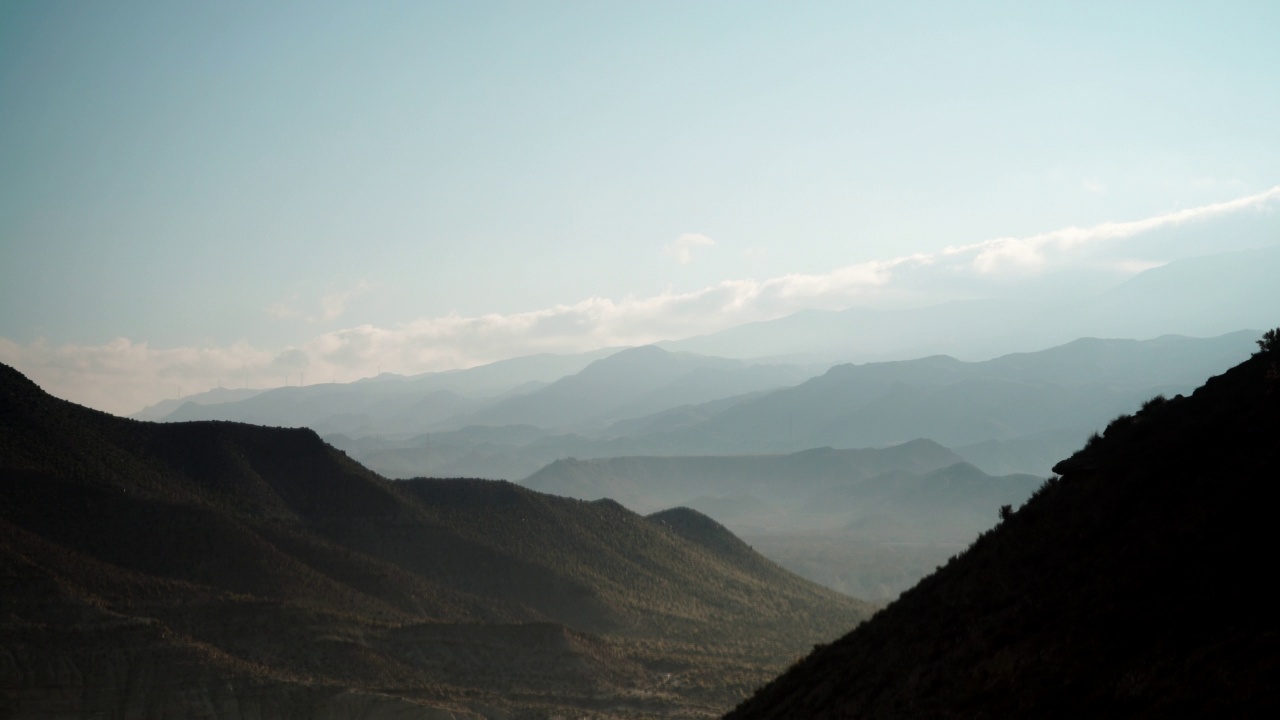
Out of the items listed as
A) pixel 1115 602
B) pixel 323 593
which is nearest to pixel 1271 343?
pixel 1115 602

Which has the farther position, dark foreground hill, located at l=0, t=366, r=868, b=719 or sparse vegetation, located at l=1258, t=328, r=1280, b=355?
dark foreground hill, located at l=0, t=366, r=868, b=719

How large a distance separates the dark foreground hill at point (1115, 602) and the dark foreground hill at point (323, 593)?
31757 millimetres

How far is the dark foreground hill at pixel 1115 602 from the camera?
487 inches

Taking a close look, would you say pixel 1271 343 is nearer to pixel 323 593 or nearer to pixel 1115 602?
pixel 1115 602

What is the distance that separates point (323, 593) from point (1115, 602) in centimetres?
5765

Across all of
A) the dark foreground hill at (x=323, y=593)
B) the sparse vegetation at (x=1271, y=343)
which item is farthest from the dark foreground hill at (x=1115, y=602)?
the dark foreground hill at (x=323, y=593)

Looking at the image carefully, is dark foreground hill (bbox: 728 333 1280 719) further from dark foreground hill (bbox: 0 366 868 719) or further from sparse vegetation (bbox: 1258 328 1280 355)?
dark foreground hill (bbox: 0 366 868 719)

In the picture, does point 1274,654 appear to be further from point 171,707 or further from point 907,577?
point 907,577

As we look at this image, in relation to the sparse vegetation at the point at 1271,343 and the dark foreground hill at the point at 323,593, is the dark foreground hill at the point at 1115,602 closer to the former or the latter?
the sparse vegetation at the point at 1271,343

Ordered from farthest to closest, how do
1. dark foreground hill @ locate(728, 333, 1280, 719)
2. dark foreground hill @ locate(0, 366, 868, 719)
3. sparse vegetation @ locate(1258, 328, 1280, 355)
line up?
dark foreground hill @ locate(0, 366, 868, 719) < sparse vegetation @ locate(1258, 328, 1280, 355) < dark foreground hill @ locate(728, 333, 1280, 719)

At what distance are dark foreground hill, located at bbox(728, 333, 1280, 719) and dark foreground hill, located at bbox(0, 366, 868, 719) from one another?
31757 millimetres

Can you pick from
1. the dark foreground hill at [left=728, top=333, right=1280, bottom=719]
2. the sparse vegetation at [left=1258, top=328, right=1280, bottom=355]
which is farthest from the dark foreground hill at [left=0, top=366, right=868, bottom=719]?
the sparse vegetation at [left=1258, top=328, right=1280, bottom=355]

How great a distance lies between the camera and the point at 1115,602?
611 inches

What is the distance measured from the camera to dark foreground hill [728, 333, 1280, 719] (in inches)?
487
